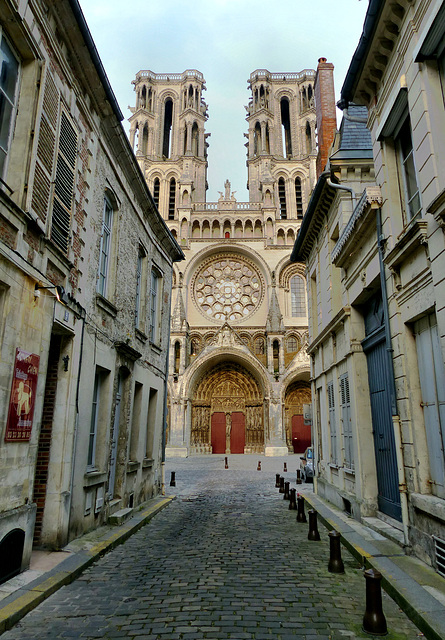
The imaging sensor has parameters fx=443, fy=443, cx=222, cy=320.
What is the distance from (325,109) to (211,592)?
13224 millimetres

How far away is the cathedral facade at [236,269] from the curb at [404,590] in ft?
80.2

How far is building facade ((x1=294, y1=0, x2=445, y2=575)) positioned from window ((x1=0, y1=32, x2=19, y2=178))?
4.73 metres

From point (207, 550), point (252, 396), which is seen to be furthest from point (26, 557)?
point (252, 396)

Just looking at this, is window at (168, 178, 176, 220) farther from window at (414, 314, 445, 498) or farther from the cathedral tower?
window at (414, 314, 445, 498)

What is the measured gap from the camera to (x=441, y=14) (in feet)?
15.7

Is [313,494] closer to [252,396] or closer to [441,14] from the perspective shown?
[441,14]

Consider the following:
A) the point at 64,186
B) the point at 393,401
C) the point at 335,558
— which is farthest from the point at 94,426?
the point at 393,401

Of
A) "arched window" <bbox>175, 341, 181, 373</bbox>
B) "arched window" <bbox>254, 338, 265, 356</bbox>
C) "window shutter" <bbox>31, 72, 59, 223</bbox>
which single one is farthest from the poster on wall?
"arched window" <bbox>254, 338, 265, 356</bbox>

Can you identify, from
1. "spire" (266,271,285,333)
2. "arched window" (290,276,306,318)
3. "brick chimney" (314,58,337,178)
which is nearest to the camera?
"brick chimney" (314,58,337,178)

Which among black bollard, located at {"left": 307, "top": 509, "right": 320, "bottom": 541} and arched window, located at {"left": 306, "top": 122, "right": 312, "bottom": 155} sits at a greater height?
arched window, located at {"left": 306, "top": 122, "right": 312, "bottom": 155}

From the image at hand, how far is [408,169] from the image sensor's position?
662 cm

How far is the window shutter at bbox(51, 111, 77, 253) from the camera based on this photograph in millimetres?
6418

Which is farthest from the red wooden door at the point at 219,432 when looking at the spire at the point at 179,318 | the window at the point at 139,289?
the window at the point at 139,289

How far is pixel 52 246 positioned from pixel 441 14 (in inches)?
211
